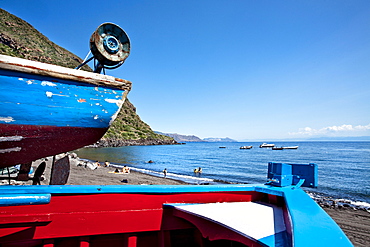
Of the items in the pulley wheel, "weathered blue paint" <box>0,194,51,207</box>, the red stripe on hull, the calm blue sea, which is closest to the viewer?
"weathered blue paint" <box>0,194,51,207</box>

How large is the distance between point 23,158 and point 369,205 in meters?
18.9

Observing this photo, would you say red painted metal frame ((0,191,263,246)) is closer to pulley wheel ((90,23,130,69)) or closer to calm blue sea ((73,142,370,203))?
pulley wheel ((90,23,130,69))

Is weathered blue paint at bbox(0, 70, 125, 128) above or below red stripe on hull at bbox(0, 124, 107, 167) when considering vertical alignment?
above

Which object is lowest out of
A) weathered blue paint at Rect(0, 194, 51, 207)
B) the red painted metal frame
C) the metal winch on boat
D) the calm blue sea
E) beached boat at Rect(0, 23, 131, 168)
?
the calm blue sea

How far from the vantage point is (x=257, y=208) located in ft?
8.84

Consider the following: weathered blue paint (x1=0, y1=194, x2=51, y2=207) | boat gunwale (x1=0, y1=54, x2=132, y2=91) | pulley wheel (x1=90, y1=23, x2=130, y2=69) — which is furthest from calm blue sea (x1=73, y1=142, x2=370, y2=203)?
weathered blue paint (x1=0, y1=194, x2=51, y2=207)

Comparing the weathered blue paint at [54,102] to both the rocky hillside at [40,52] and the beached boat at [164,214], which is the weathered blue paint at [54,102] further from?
the rocky hillside at [40,52]

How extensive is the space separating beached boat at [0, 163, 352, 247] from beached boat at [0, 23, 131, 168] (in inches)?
34.3

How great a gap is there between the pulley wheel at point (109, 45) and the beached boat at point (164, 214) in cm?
226

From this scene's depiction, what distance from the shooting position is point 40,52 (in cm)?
7550

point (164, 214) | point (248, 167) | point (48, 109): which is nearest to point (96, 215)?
point (164, 214)

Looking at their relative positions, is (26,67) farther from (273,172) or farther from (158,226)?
(273,172)

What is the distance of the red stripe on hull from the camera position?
2.78 m

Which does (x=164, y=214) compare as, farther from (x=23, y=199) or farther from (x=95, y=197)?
(x=23, y=199)
